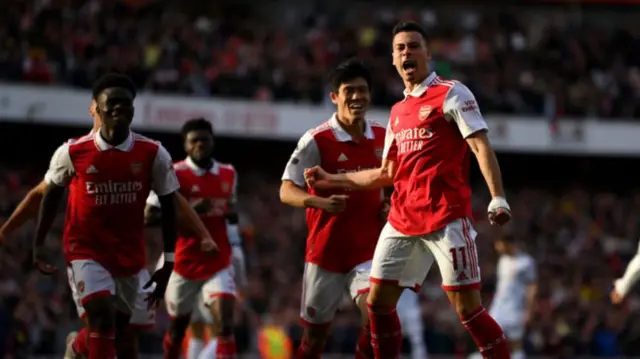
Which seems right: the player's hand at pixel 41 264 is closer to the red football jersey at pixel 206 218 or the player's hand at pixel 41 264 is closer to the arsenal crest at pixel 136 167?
the arsenal crest at pixel 136 167

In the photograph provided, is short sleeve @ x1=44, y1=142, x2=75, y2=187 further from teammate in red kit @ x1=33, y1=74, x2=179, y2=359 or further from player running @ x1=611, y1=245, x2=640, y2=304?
player running @ x1=611, y1=245, x2=640, y2=304

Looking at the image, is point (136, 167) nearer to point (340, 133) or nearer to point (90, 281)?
point (90, 281)

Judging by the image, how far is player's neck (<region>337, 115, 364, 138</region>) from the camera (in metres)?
10.0

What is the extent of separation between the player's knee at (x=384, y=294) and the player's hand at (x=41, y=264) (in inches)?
100

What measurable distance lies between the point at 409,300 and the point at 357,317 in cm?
386

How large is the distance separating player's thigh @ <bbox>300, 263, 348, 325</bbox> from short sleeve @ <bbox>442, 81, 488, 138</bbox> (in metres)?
2.24

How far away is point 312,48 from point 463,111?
17.5 meters

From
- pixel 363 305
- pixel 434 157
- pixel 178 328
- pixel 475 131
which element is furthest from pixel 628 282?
pixel 178 328

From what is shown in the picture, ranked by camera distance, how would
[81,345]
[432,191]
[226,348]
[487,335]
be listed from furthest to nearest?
[226,348]
[81,345]
[432,191]
[487,335]

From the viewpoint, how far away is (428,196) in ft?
27.5

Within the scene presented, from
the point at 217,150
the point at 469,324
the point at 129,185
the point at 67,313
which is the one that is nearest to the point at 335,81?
the point at 129,185

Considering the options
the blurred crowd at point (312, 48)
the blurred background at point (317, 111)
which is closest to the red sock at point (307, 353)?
the blurred background at point (317, 111)

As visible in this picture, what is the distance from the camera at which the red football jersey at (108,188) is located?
936 centimetres

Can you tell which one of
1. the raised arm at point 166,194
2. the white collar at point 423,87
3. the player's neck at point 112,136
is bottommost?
the raised arm at point 166,194
